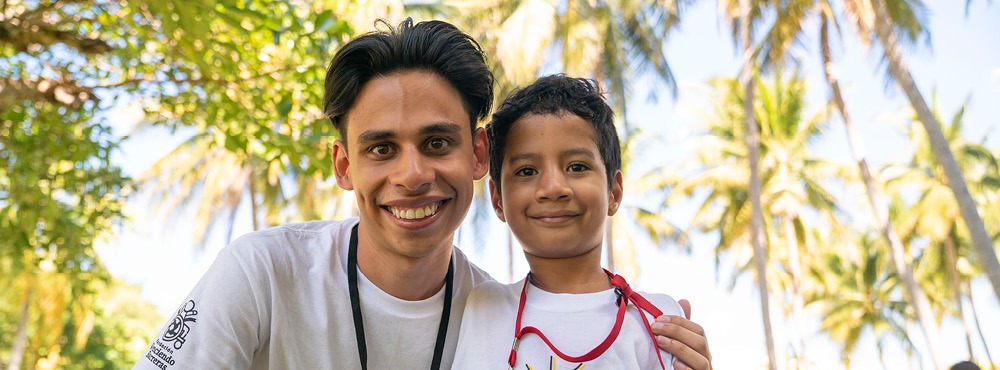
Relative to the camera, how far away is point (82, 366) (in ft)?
68.5

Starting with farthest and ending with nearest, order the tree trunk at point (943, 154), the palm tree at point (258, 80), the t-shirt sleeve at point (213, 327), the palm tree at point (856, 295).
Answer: the palm tree at point (856, 295) → the tree trunk at point (943, 154) → the palm tree at point (258, 80) → the t-shirt sleeve at point (213, 327)

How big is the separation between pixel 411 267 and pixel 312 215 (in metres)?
23.5

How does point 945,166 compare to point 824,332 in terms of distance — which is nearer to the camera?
point 945,166

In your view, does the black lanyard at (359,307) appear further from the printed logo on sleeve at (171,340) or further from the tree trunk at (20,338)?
the tree trunk at (20,338)

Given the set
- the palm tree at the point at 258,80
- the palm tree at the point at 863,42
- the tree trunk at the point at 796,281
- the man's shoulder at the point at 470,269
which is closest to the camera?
the man's shoulder at the point at 470,269

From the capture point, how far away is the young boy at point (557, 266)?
248 centimetres

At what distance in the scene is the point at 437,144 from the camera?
2.51 meters

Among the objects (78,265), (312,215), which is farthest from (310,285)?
(312,215)

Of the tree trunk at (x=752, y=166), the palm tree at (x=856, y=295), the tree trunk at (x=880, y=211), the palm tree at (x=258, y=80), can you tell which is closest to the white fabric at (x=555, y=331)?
the palm tree at (x=258, y=80)

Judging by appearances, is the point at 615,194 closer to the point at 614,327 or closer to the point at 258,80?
the point at 614,327

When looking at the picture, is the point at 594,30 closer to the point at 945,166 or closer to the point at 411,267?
→ the point at 945,166

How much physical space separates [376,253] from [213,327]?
21.4 inches

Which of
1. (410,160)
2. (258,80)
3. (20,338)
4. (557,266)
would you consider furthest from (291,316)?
(20,338)

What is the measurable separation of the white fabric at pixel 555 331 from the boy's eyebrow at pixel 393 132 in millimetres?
578
